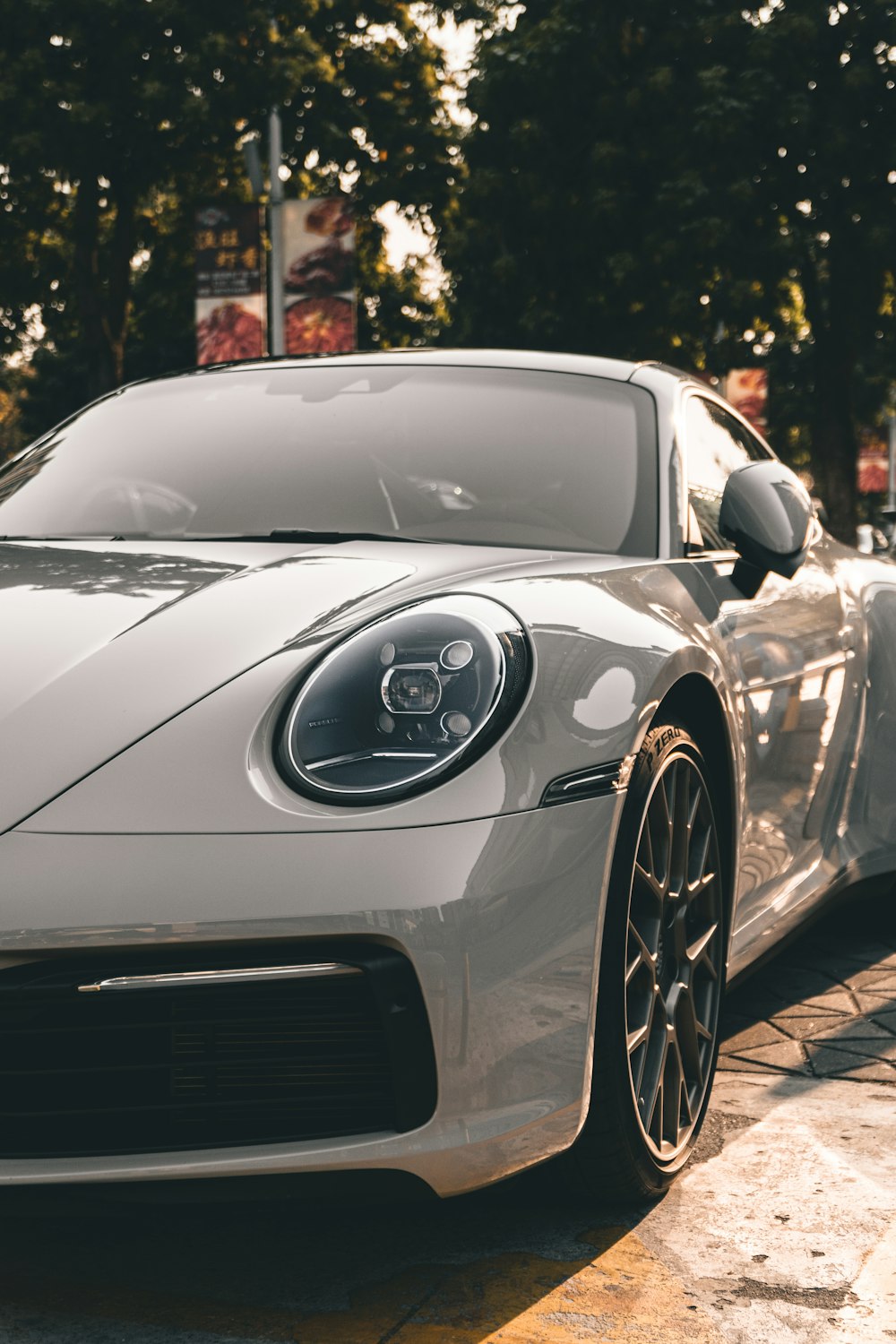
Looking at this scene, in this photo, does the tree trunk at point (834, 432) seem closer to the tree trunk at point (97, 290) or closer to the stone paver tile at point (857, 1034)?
the tree trunk at point (97, 290)

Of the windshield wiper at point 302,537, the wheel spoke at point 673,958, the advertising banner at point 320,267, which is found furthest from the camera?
the advertising banner at point 320,267

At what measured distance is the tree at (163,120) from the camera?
23.1 m

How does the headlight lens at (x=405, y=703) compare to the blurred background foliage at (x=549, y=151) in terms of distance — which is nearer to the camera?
the headlight lens at (x=405, y=703)

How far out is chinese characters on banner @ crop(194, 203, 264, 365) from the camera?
16.6 m

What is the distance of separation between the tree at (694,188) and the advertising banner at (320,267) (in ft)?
23.0

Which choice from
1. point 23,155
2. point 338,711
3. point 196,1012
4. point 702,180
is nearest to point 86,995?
point 196,1012

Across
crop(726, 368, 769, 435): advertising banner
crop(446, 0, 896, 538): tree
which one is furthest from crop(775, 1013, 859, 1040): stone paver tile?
crop(726, 368, 769, 435): advertising banner

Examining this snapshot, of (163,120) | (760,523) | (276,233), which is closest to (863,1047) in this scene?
(760,523)

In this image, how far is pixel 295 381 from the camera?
11.5 feet

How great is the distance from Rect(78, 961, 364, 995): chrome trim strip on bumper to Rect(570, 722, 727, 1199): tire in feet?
1.47

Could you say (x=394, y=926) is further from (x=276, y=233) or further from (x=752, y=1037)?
(x=276, y=233)

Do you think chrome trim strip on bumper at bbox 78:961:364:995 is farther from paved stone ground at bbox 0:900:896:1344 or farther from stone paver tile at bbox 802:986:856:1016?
stone paver tile at bbox 802:986:856:1016

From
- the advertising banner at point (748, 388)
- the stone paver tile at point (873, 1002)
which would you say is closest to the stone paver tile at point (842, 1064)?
the stone paver tile at point (873, 1002)

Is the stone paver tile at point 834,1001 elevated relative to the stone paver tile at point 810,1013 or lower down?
lower down
